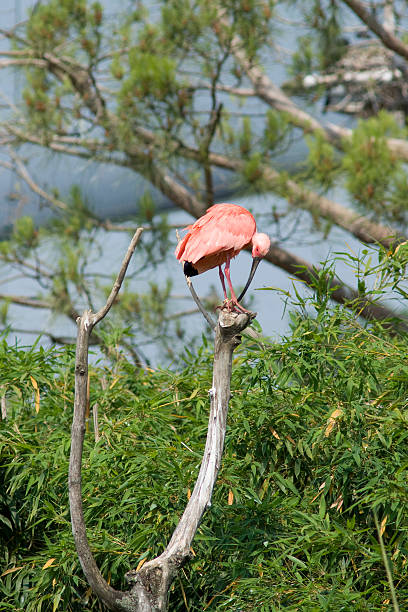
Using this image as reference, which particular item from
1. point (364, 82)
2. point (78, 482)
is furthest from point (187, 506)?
point (364, 82)

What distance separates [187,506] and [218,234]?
503 mm

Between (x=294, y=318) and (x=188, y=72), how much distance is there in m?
1.93

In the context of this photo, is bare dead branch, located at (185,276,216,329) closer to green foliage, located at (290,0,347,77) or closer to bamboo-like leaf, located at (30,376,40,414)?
bamboo-like leaf, located at (30,376,40,414)

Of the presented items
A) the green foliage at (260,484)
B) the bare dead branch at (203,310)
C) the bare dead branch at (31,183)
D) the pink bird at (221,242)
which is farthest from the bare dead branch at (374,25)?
the bare dead branch at (203,310)

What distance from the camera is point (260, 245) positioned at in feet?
4.25

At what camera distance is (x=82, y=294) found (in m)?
3.18

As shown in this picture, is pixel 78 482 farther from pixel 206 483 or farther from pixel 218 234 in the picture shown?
pixel 218 234

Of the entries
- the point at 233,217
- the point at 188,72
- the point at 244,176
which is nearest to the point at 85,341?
the point at 233,217

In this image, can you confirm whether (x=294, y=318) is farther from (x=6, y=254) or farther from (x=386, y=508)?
(x=6, y=254)

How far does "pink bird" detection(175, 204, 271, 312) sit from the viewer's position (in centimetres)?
127

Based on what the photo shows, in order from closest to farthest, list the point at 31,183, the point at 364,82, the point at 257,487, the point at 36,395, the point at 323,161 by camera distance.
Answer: the point at 257,487 → the point at 36,395 → the point at 323,161 → the point at 31,183 → the point at 364,82

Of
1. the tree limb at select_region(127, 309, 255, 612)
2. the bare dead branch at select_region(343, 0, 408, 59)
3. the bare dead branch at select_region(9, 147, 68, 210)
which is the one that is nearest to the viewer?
the tree limb at select_region(127, 309, 255, 612)

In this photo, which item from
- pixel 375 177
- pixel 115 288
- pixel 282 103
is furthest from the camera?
pixel 282 103

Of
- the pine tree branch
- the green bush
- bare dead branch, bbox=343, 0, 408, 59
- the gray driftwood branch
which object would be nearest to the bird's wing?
the gray driftwood branch
